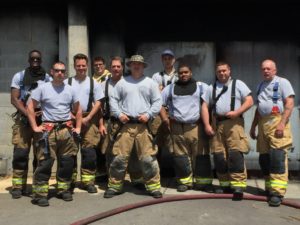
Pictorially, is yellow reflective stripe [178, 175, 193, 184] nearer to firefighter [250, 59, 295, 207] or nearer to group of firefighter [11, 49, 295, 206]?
group of firefighter [11, 49, 295, 206]

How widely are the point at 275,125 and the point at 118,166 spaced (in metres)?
2.16

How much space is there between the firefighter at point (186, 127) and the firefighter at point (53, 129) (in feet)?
4.49

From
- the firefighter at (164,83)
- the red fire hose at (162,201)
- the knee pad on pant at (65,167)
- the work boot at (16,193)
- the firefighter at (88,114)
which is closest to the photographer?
the red fire hose at (162,201)

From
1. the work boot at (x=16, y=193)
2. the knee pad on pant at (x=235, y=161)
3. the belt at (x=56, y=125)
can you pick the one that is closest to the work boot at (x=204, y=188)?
the knee pad on pant at (x=235, y=161)

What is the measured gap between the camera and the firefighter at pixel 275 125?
228 inches

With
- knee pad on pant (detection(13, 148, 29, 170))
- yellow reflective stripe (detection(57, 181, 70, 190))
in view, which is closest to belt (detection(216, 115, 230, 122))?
yellow reflective stripe (detection(57, 181, 70, 190))

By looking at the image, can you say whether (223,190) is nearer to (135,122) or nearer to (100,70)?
(135,122)

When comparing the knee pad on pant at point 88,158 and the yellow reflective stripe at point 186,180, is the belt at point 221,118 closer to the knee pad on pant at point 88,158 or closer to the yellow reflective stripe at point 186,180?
the yellow reflective stripe at point 186,180

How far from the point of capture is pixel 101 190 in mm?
Result: 6484

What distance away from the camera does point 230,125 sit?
6059mm

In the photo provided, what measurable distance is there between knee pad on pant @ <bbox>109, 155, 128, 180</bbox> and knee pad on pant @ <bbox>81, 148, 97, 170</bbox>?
0.38 m

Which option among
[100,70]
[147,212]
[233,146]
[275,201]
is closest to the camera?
[147,212]

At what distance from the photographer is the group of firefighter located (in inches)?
229

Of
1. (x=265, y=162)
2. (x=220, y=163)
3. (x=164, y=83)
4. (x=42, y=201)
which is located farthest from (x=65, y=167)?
(x=265, y=162)
